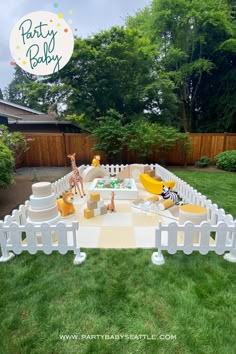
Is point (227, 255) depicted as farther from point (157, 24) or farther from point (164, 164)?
point (157, 24)

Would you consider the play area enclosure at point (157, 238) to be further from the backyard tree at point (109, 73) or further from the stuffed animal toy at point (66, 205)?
the backyard tree at point (109, 73)

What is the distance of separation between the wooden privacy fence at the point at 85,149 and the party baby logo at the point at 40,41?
15.0 feet

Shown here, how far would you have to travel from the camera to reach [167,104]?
41.1 ft

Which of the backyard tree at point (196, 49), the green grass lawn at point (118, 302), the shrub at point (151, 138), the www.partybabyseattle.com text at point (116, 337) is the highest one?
the backyard tree at point (196, 49)

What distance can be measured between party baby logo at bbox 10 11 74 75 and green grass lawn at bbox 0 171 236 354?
16.3 ft

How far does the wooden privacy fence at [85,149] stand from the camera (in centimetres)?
1004

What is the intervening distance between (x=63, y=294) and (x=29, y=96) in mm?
12225

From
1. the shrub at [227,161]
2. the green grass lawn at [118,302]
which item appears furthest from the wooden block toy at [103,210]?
the shrub at [227,161]

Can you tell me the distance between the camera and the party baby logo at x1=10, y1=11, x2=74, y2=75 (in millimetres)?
4961

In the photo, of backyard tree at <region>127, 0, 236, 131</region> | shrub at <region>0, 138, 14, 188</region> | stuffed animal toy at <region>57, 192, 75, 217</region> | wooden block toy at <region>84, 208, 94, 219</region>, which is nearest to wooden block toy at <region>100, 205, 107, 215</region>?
wooden block toy at <region>84, 208, 94, 219</region>

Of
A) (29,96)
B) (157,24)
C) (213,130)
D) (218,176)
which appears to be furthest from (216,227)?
(157,24)

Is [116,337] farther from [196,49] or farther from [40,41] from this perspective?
[196,49]

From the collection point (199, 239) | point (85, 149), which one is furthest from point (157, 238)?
point (85, 149)

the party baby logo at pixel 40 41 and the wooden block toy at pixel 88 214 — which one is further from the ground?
the party baby logo at pixel 40 41
